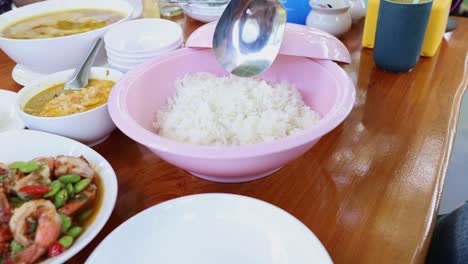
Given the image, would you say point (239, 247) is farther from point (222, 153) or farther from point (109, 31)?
point (109, 31)

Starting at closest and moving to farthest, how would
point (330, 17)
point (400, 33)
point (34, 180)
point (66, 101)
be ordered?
1. point (34, 180)
2. point (66, 101)
3. point (400, 33)
4. point (330, 17)

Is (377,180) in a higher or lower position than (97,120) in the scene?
lower

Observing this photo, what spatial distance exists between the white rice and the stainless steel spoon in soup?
5cm

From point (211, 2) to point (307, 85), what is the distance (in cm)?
79

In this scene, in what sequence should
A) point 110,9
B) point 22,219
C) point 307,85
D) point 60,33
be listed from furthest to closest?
1. point 110,9
2. point 60,33
3. point 307,85
4. point 22,219

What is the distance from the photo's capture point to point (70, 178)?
2.52ft

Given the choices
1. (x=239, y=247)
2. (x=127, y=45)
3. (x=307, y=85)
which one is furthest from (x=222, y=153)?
(x=127, y=45)

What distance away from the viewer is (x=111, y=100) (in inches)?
34.7

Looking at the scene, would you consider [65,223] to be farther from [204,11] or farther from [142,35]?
[204,11]

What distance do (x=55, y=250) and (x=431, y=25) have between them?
131 centimetres

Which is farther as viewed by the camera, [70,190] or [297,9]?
[297,9]

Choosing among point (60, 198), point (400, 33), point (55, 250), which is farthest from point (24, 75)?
point (400, 33)

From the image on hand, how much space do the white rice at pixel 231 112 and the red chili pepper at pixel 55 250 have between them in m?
0.36

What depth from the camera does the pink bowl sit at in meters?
0.73
